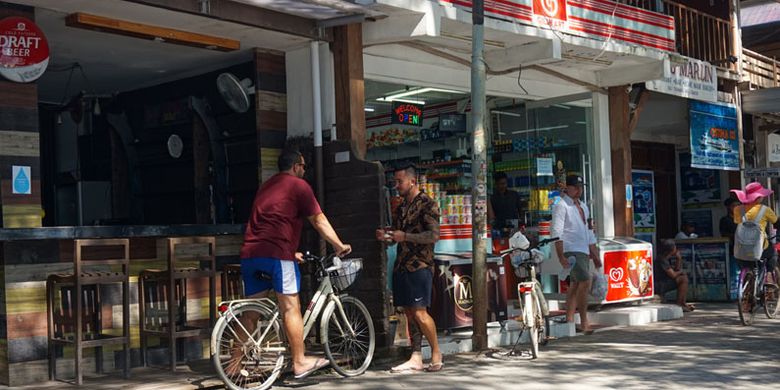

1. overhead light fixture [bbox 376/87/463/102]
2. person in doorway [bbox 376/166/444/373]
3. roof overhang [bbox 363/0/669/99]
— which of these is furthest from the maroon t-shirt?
overhead light fixture [bbox 376/87/463/102]

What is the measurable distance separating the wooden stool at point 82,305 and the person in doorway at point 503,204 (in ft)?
23.3

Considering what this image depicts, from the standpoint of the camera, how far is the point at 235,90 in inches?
408

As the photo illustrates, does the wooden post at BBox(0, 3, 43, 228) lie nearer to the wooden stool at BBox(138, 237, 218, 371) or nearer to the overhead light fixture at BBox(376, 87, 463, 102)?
the wooden stool at BBox(138, 237, 218, 371)

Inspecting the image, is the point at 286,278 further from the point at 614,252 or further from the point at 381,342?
the point at 614,252

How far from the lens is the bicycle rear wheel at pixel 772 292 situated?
1188 centimetres

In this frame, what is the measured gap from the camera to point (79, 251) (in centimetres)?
765

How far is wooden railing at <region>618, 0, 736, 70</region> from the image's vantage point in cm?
1547

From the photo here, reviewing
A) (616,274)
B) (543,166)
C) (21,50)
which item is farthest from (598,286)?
(21,50)

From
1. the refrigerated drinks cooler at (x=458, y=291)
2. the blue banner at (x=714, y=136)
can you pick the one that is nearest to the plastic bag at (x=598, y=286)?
the refrigerated drinks cooler at (x=458, y=291)

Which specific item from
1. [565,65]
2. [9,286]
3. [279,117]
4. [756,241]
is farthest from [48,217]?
[756,241]

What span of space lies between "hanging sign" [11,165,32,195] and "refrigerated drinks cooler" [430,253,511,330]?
166 inches

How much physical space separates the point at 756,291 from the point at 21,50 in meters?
8.61

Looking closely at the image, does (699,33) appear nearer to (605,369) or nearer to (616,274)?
(616,274)

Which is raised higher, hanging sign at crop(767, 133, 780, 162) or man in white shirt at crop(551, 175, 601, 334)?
hanging sign at crop(767, 133, 780, 162)
